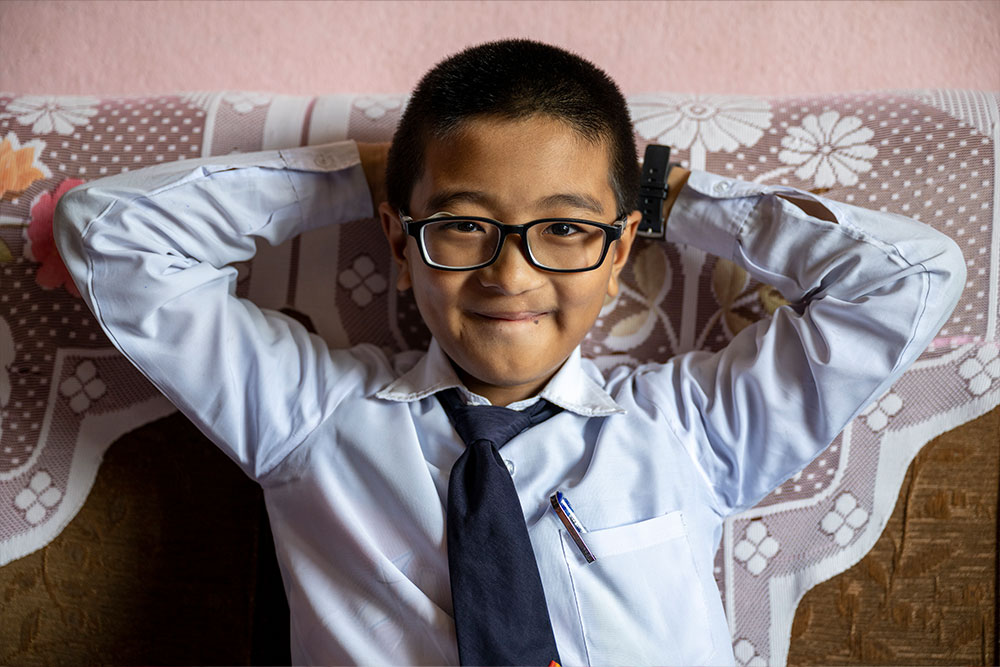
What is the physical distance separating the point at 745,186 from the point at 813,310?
0.18 meters

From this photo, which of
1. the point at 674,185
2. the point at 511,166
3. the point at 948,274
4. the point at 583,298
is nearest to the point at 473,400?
the point at 583,298

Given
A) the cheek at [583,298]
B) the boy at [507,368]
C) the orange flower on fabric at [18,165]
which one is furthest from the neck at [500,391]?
the orange flower on fabric at [18,165]

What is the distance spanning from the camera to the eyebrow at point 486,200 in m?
0.87

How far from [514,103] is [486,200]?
12 centimetres

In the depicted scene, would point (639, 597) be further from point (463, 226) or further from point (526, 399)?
point (463, 226)

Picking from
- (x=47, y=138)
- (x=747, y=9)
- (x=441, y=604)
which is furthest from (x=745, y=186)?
(x=47, y=138)

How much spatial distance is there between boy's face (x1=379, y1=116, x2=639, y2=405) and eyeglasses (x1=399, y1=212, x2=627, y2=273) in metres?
0.01

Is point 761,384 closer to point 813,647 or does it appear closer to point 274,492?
point 813,647

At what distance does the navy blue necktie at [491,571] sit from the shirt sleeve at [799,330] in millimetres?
250

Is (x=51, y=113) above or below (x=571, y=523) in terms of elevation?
above

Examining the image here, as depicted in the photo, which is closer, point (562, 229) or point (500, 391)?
point (562, 229)

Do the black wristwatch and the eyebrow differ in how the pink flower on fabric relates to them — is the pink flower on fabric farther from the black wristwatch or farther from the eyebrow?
the black wristwatch

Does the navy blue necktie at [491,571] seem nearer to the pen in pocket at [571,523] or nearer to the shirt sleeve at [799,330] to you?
the pen in pocket at [571,523]

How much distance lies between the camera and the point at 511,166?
87 cm
